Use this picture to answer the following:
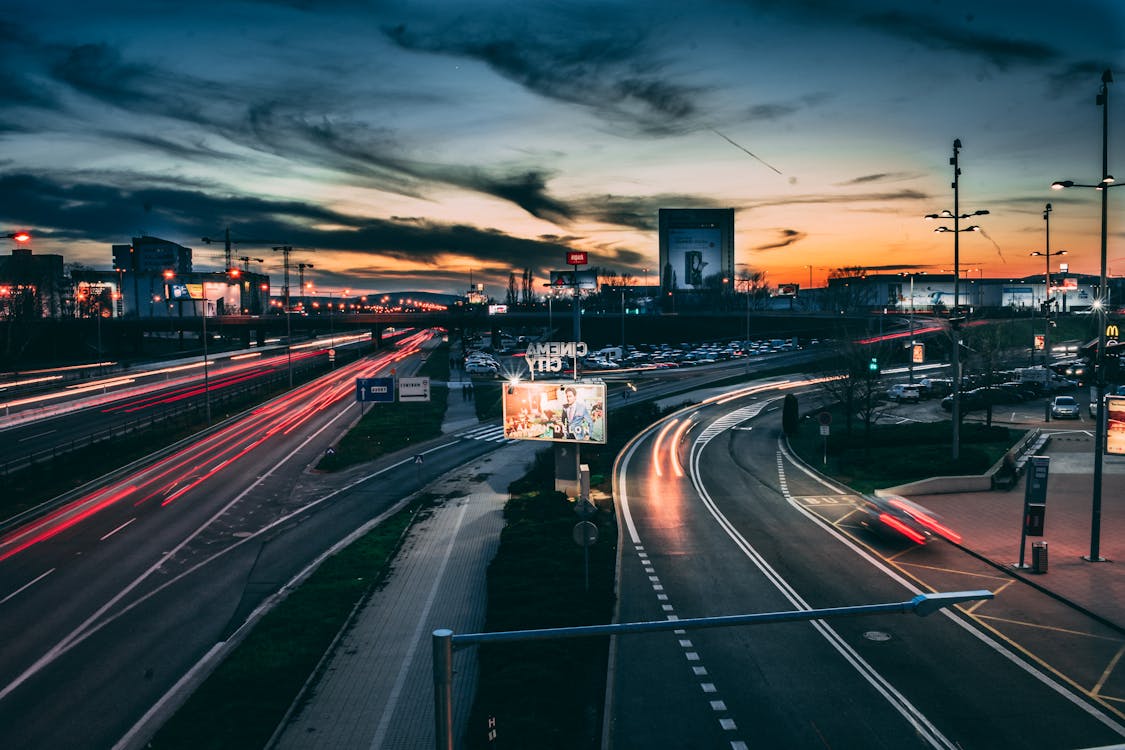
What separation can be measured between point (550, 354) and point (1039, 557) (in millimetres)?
24466

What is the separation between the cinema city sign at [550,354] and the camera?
1429 inches

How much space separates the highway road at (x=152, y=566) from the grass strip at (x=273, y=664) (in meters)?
1.25

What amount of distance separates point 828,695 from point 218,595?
19.7 metres

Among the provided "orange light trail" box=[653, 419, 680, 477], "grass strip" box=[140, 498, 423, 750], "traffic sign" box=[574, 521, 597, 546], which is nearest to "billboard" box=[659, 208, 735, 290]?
"orange light trail" box=[653, 419, 680, 477]

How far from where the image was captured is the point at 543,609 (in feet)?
66.5

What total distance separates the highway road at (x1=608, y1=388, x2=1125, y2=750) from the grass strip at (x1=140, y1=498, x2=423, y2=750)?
319 inches

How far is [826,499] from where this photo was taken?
35.0 meters

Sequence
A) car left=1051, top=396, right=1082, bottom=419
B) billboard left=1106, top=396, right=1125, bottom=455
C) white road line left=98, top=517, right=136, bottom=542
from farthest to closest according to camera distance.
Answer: car left=1051, top=396, right=1082, bottom=419, white road line left=98, top=517, right=136, bottom=542, billboard left=1106, top=396, right=1125, bottom=455

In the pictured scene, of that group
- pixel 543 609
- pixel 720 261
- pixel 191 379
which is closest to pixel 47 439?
pixel 191 379

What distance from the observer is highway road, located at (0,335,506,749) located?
683 inches

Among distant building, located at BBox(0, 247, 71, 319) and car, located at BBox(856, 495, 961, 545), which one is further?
distant building, located at BBox(0, 247, 71, 319)

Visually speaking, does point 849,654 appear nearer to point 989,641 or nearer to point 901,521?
point 989,641

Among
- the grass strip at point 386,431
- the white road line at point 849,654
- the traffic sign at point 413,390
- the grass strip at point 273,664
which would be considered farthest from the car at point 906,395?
the grass strip at point 273,664

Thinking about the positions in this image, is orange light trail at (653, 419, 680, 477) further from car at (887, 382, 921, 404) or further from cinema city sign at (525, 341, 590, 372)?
car at (887, 382, 921, 404)
